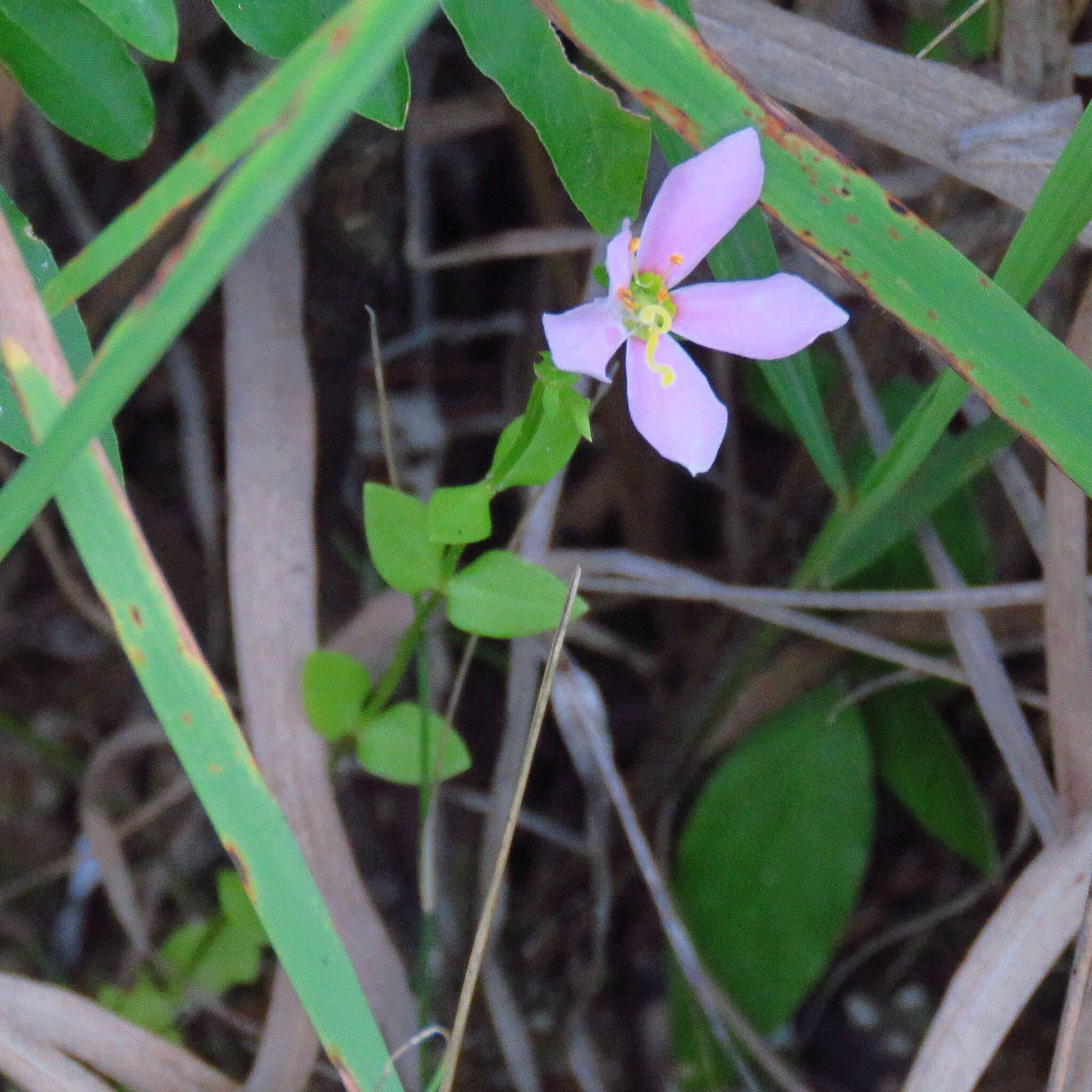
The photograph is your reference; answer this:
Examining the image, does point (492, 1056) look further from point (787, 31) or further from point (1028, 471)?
point (787, 31)

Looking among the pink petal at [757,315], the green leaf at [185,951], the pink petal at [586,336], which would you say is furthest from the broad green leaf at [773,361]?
the green leaf at [185,951]

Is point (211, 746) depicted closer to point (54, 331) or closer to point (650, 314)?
point (54, 331)

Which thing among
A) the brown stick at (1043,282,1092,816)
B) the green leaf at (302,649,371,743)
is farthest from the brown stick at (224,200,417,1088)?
the brown stick at (1043,282,1092,816)

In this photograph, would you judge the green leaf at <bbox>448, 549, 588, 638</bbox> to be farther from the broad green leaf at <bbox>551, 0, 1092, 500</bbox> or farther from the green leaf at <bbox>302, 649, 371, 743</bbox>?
the broad green leaf at <bbox>551, 0, 1092, 500</bbox>

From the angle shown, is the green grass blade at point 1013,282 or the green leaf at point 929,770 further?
the green leaf at point 929,770

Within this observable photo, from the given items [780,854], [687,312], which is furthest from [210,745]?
[780,854]

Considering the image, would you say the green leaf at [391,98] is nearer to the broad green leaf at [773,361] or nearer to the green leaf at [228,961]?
the broad green leaf at [773,361]
